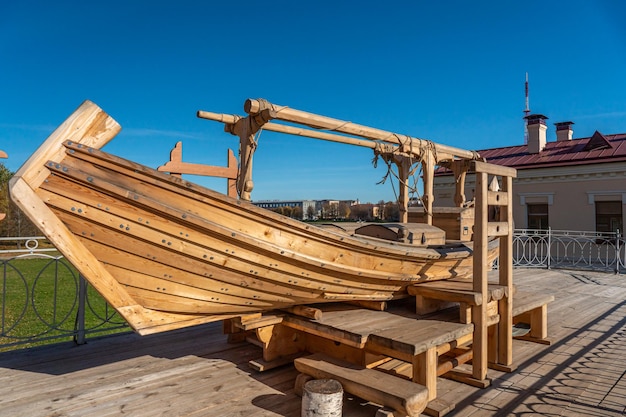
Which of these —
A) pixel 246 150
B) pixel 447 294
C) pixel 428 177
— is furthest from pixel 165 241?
pixel 428 177

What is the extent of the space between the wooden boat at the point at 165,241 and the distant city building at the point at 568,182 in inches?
523

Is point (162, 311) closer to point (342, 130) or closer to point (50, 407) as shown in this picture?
point (50, 407)

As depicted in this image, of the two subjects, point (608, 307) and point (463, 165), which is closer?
point (463, 165)

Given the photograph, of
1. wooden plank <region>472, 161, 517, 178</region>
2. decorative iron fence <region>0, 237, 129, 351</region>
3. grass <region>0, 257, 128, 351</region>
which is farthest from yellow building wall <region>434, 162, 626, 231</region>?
grass <region>0, 257, 128, 351</region>

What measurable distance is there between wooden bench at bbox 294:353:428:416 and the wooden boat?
0.59 metres

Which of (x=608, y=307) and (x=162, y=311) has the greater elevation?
(x=162, y=311)

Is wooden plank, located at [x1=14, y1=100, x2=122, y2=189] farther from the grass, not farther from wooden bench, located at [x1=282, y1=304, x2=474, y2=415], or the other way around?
the grass

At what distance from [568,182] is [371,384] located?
14400mm

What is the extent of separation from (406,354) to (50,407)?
2.79m

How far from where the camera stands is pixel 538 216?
15.2 metres

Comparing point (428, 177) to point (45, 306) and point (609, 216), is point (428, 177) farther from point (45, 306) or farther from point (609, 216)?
point (45, 306)

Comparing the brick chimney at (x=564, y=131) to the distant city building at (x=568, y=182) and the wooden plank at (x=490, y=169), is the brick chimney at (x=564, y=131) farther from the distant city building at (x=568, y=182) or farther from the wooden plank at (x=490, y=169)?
the wooden plank at (x=490, y=169)

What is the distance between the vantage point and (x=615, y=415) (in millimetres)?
3057

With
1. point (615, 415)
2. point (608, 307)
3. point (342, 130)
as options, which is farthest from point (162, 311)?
point (608, 307)
